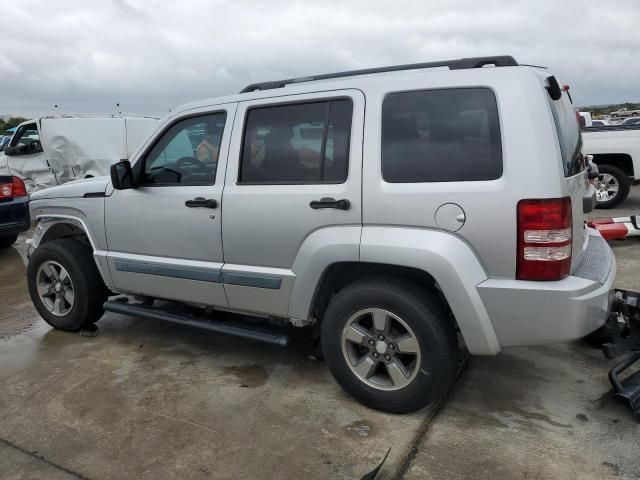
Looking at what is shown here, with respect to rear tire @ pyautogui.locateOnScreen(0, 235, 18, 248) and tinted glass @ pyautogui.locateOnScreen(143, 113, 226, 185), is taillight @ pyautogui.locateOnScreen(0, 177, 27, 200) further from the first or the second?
tinted glass @ pyautogui.locateOnScreen(143, 113, 226, 185)

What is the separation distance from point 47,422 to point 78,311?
1358 millimetres

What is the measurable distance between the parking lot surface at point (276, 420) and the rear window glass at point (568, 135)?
1391 mm

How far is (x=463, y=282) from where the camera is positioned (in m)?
2.69

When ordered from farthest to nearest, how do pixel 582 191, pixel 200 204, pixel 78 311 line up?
pixel 78 311 → pixel 200 204 → pixel 582 191

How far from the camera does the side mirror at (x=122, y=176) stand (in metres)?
3.71

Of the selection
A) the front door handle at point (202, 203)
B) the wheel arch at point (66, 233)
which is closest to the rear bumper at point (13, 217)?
the wheel arch at point (66, 233)

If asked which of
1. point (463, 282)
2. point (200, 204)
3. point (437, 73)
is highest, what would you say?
point (437, 73)

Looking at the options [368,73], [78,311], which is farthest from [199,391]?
[368,73]

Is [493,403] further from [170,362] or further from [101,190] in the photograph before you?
[101,190]

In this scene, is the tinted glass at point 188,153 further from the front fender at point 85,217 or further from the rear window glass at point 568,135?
the rear window glass at point 568,135

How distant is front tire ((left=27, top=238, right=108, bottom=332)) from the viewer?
4340 mm

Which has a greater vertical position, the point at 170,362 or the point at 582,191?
the point at 582,191

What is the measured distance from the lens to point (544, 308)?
2621 millimetres

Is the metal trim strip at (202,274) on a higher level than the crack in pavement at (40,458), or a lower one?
higher
